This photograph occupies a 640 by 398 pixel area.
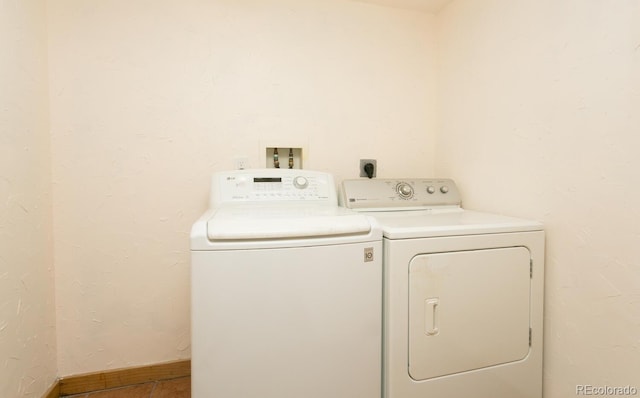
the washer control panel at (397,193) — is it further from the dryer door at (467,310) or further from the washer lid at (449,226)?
the dryer door at (467,310)

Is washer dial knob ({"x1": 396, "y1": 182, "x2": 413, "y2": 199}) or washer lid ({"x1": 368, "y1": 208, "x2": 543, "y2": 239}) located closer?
washer lid ({"x1": 368, "y1": 208, "x2": 543, "y2": 239})

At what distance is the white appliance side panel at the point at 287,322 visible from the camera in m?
0.81

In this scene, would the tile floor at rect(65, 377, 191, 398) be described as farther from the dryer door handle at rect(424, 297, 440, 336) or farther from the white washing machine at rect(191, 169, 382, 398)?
the dryer door handle at rect(424, 297, 440, 336)

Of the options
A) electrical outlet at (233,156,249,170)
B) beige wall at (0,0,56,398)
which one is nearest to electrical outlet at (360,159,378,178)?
electrical outlet at (233,156,249,170)

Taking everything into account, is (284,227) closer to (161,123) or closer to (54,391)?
(161,123)

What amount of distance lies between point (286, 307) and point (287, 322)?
0.14ft

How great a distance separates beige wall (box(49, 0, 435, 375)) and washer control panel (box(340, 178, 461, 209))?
0.92 feet

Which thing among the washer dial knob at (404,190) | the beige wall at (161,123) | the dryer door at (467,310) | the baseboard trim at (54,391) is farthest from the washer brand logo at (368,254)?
the baseboard trim at (54,391)

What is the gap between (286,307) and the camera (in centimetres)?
85

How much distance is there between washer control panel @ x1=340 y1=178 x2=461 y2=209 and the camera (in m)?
1.38

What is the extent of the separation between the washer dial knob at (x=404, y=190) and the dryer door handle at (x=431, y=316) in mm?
577

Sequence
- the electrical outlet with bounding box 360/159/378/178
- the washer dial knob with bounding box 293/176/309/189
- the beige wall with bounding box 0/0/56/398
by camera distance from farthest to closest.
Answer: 1. the electrical outlet with bounding box 360/159/378/178
2. the washer dial knob with bounding box 293/176/309/189
3. the beige wall with bounding box 0/0/56/398

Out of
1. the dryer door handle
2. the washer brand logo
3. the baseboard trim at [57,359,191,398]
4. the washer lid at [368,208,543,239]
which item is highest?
the washer lid at [368,208,543,239]

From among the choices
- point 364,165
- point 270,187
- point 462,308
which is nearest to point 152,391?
point 270,187
